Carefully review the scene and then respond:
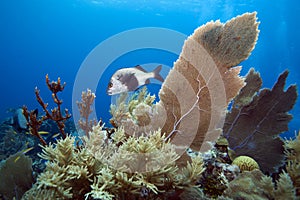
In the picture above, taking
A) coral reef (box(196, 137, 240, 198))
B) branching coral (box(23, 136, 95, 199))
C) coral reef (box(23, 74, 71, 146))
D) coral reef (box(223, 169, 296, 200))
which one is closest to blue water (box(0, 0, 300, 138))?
coral reef (box(196, 137, 240, 198))

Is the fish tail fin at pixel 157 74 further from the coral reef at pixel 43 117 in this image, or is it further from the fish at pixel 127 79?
the coral reef at pixel 43 117

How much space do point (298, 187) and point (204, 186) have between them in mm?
1166

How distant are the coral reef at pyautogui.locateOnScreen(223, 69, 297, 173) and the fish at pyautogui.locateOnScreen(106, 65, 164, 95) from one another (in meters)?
1.67

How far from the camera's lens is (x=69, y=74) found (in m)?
79.1

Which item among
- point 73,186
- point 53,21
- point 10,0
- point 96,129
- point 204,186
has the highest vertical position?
point 53,21

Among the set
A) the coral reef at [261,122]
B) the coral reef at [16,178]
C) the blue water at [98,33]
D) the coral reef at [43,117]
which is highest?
the blue water at [98,33]

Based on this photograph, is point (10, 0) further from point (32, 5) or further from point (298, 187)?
point (298, 187)

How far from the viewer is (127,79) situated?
338cm

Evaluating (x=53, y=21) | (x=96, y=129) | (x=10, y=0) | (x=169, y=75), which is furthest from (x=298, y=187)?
(x=53, y=21)

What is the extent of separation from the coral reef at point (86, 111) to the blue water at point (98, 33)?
36.2 meters

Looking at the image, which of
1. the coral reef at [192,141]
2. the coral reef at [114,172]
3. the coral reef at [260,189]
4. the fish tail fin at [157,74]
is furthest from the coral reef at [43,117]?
the coral reef at [260,189]

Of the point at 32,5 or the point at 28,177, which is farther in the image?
the point at 32,5

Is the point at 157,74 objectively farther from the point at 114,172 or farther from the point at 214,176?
the point at 114,172

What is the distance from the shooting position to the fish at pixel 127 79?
132 inches
